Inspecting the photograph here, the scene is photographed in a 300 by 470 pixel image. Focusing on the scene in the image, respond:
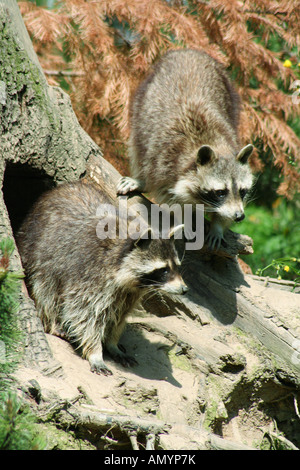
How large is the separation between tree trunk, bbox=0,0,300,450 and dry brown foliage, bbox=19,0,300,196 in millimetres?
990

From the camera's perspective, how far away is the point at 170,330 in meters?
4.52

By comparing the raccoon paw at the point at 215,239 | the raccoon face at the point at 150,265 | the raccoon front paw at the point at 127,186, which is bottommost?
the raccoon paw at the point at 215,239

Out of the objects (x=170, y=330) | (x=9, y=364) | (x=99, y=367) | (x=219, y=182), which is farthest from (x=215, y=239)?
(x=9, y=364)

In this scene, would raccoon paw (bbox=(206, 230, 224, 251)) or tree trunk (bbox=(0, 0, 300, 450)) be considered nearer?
tree trunk (bbox=(0, 0, 300, 450))

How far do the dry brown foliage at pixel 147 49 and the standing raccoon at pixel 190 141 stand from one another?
21cm

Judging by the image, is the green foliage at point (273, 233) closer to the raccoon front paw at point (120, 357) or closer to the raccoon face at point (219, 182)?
the raccoon face at point (219, 182)

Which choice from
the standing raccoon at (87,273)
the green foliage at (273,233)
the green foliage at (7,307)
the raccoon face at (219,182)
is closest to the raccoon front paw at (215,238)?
the raccoon face at (219,182)

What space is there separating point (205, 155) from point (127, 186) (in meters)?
0.78

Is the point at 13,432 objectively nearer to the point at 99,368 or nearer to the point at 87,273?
the point at 99,368

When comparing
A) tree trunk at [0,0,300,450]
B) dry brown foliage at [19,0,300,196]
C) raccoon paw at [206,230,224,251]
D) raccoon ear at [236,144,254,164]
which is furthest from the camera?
dry brown foliage at [19,0,300,196]

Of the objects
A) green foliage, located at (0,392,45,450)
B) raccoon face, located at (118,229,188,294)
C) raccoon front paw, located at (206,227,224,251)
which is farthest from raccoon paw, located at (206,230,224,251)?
green foliage, located at (0,392,45,450)

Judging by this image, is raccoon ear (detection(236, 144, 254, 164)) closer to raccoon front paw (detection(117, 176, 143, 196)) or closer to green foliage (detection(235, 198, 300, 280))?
raccoon front paw (detection(117, 176, 143, 196))

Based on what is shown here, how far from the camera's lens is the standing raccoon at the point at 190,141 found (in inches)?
188

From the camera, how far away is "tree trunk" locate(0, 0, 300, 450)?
3664 millimetres
